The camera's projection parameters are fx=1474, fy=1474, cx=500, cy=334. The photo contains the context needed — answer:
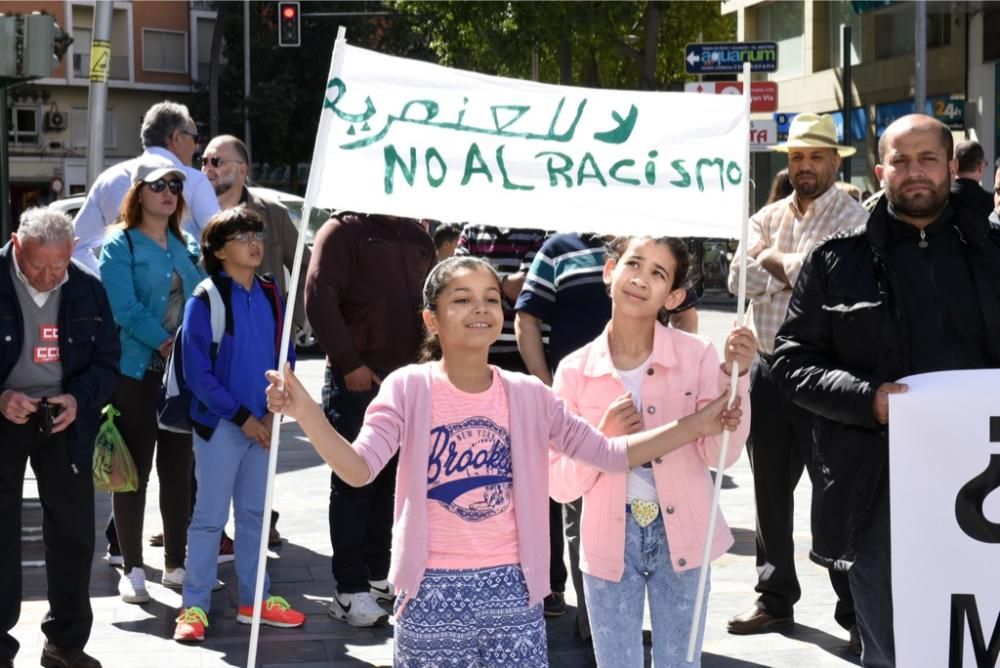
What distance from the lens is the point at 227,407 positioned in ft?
20.8

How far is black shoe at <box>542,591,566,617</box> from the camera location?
672 cm

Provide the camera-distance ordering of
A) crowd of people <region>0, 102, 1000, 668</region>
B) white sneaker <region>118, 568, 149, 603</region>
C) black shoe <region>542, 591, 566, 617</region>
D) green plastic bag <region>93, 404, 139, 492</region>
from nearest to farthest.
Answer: crowd of people <region>0, 102, 1000, 668</region> → black shoe <region>542, 591, 566, 617</region> → green plastic bag <region>93, 404, 139, 492</region> → white sneaker <region>118, 568, 149, 603</region>

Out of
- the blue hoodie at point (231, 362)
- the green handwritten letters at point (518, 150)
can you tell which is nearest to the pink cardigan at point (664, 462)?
the green handwritten letters at point (518, 150)

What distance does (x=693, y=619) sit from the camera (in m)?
4.28

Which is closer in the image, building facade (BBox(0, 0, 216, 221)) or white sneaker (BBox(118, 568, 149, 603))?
white sneaker (BBox(118, 568, 149, 603))

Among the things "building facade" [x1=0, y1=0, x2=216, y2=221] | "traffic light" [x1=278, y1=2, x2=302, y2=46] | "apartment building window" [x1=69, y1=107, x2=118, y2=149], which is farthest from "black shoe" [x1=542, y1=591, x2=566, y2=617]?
"apartment building window" [x1=69, y1=107, x2=118, y2=149]

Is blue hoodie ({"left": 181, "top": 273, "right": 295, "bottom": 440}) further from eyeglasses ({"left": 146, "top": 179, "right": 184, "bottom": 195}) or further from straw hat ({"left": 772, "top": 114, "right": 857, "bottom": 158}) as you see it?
straw hat ({"left": 772, "top": 114, "right": 857, "bottom": 158})

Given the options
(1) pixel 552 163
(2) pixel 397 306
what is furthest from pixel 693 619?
(2) pixel 397 306

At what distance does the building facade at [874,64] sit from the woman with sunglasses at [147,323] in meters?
15.1

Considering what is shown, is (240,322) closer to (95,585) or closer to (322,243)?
(322,243)

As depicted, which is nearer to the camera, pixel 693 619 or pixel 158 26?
pixel 693 619

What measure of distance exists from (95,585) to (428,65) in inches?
162

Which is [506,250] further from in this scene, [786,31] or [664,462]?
[786,31]

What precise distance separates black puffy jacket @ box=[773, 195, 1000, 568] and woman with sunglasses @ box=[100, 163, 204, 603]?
355cm
